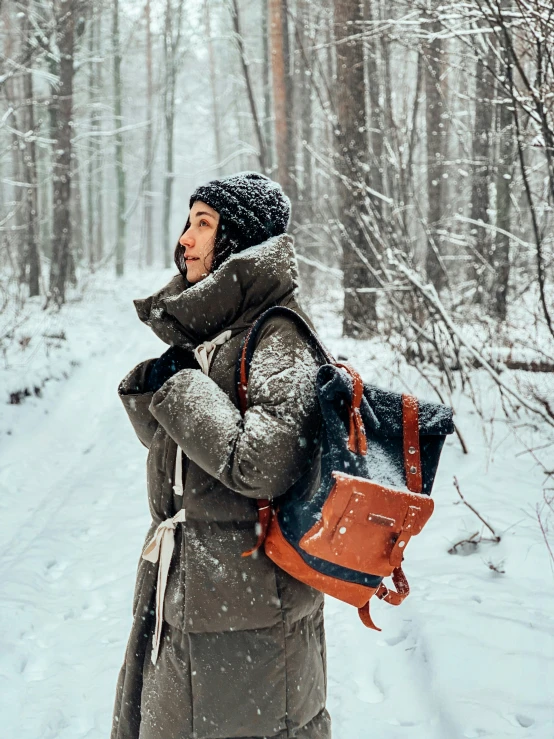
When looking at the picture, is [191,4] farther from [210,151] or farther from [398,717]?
[398,717]

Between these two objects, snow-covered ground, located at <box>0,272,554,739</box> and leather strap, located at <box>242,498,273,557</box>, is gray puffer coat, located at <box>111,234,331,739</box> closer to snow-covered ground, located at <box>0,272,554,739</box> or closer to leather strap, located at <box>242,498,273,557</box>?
leather strap, located at <box>242,498,273,557</box>

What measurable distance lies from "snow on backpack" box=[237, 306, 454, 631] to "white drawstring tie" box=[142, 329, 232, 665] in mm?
292

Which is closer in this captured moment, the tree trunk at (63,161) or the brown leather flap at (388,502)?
the brown leather flap at (388,502)

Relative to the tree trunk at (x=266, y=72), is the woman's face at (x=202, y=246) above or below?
below

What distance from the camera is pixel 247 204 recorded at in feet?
5.39

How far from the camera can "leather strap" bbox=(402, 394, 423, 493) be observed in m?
1.36

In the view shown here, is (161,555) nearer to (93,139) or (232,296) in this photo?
(232,296)

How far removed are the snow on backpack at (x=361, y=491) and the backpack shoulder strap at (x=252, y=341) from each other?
0.17 meters

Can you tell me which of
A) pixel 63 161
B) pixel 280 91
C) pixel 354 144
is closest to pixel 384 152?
pixel 354 144

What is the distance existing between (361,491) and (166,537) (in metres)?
0.59

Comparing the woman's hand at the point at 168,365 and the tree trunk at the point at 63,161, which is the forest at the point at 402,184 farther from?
the woman's hand at the point at 168,365

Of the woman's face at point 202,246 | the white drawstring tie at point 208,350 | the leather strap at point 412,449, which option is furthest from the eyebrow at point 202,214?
the leather strap at point 412,449

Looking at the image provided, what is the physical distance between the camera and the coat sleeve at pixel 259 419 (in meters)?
1.34

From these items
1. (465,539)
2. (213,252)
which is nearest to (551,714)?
(465,539)
